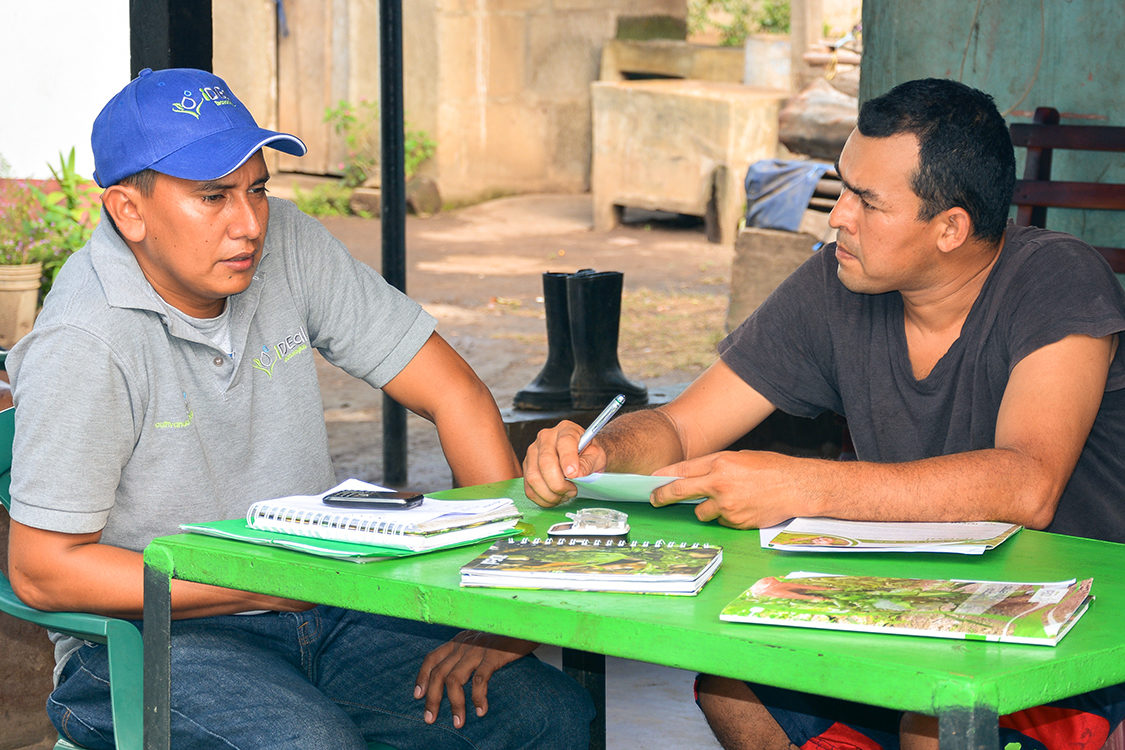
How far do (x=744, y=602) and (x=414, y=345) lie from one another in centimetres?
113

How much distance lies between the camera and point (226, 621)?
2127 mm

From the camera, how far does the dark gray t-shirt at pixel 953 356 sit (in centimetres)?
225

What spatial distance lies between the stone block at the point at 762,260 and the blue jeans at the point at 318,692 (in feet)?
17.9

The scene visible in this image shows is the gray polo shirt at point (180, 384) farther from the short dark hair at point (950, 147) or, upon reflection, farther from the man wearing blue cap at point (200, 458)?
the short dark hair at point (950, 147)

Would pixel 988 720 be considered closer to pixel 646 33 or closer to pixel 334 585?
pixel 334 585

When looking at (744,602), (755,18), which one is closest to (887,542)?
(744,602)

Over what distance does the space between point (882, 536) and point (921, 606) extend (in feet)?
1.16

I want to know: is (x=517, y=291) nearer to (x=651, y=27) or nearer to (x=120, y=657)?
Answer: (x=651, y=27)

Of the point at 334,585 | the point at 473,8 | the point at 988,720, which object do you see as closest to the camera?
the point at 988,720

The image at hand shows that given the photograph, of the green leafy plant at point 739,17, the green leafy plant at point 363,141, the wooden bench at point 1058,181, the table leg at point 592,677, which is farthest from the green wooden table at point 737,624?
the green leafy plant at point 739,17

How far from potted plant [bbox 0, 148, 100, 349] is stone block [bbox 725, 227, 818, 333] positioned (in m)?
3.47

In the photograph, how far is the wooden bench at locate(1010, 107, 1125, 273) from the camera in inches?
143

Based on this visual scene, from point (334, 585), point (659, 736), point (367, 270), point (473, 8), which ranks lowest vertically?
point (659, 736)

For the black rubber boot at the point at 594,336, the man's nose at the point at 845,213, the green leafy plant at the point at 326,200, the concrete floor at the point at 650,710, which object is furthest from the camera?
the green leafy plant at the point at 326,200
